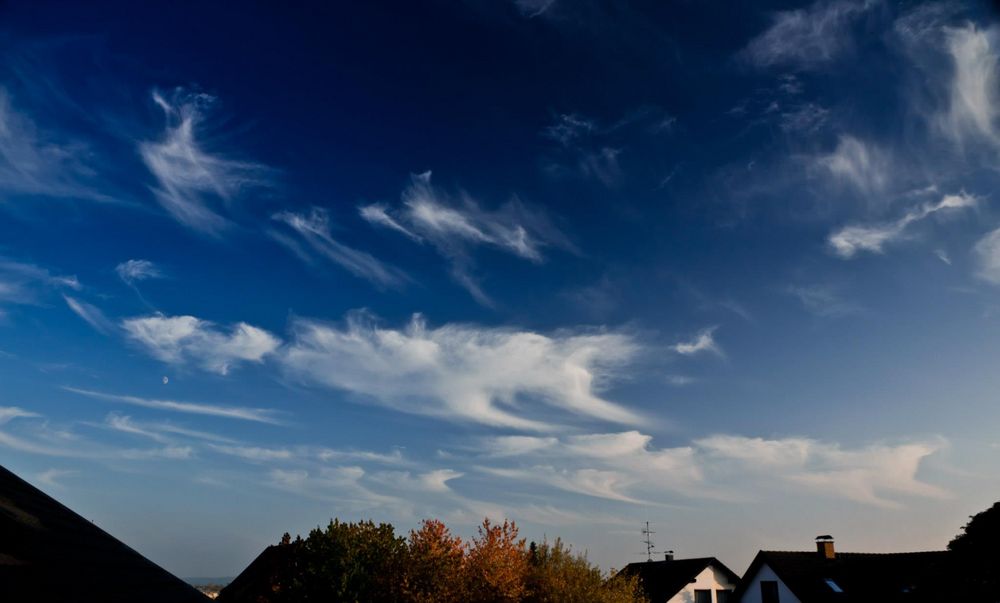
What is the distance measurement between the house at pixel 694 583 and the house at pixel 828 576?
3.52 meters

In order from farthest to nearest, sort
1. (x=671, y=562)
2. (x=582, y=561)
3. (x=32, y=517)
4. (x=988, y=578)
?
(x=671, y=562) → (x=582, y=561) → (x=988, y=578) → (x=32, y=517)

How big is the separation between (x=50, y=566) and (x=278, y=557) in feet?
144

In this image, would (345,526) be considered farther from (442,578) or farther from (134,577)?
(134,577)

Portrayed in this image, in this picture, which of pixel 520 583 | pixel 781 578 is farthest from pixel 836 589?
pixel 520 583

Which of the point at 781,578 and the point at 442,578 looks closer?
the point at 442,578

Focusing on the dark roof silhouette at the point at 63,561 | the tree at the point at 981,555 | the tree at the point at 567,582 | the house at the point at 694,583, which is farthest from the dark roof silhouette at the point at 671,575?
the dark roof silhouette at the point at 63,561

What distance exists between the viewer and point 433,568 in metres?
40.4

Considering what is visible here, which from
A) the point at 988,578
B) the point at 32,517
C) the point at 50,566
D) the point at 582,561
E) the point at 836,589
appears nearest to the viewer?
the point at 50,566

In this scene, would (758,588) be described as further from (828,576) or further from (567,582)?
(567,582)

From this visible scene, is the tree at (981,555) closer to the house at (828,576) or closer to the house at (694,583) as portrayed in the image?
the house at (828,576)

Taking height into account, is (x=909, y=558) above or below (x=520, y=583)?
above

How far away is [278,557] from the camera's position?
150ft

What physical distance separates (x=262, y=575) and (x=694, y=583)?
1479 inches

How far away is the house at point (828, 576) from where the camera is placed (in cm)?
4678
